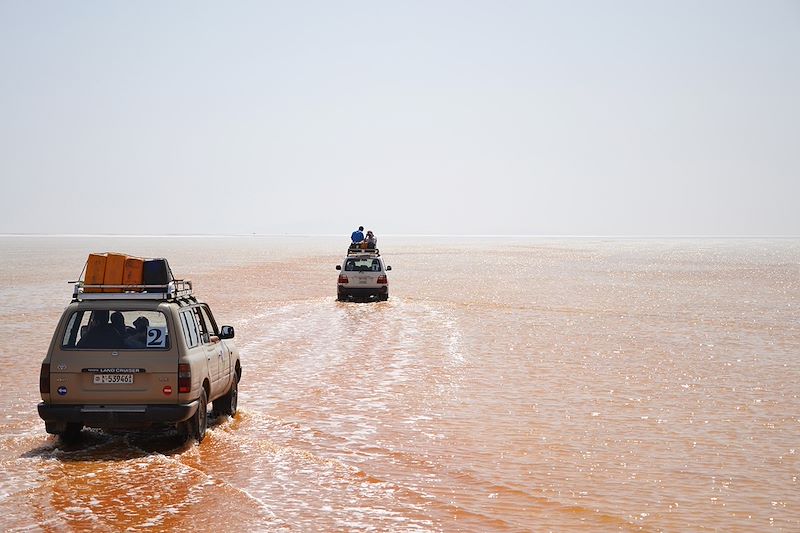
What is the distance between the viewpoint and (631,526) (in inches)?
331

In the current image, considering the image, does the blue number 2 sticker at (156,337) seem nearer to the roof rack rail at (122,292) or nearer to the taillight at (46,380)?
the roof rack rail at (122,292)

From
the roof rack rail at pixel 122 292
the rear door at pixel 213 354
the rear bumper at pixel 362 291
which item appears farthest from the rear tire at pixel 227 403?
the rear bumper at pixel 362 291

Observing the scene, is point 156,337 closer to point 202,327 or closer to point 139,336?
point 139,336

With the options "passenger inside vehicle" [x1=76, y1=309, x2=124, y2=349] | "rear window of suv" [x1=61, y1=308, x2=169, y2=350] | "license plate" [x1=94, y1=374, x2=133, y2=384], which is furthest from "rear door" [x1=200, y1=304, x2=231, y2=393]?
"license plate" [x1=94, y1=374, x2=133, y2=384]

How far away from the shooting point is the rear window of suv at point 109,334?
34.9 feet

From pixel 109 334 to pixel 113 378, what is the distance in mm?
574

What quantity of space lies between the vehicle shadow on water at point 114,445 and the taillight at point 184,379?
31.4 inches

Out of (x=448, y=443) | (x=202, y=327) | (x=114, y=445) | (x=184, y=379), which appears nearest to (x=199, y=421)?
(x=184, y=379)

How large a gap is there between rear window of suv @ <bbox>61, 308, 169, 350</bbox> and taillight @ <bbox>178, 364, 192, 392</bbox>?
0.30 metres

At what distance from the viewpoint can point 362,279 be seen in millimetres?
34781

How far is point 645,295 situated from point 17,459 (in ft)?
123

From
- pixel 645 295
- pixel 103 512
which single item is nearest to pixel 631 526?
pixel 103 512

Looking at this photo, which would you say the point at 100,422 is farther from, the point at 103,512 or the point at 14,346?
the point at 14,346

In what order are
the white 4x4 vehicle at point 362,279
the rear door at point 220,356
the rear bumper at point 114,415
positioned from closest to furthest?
1. the rear bumper at point 114,415
2. the rear door at point 220,356
3. the white 4x4 vehicle at point 362,279
